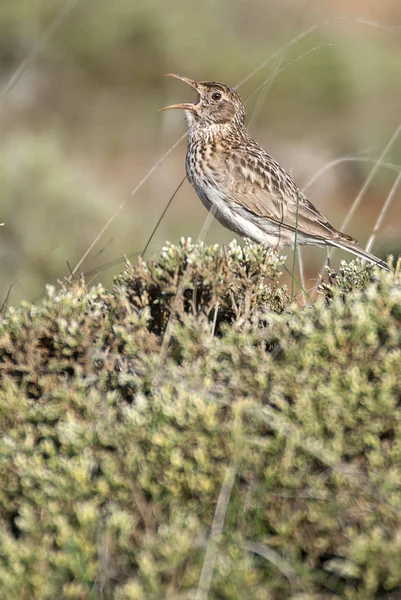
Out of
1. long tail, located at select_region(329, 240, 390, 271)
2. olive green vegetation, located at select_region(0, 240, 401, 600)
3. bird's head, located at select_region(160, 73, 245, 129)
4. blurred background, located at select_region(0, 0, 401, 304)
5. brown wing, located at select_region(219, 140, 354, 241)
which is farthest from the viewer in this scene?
blurred background, located at select_region(0, 0, 401, 304)

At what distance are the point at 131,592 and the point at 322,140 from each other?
1836 cm

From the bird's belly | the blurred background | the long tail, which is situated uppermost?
the blurred background

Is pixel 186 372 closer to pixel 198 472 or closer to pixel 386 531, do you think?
pixel 198 472

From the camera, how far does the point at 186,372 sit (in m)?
3.25

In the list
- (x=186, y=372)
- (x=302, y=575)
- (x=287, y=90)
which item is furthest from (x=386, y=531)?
(x=287, y=90)

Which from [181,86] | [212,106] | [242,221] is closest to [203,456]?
[242,221]

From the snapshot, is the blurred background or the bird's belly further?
the blurred background

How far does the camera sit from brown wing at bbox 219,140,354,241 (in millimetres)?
6168

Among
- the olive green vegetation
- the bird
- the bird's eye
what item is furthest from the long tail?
the bird's eye

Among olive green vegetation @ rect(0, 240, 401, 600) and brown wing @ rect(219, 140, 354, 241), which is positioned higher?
brown wing @ rect(219, 140, 354, 241)

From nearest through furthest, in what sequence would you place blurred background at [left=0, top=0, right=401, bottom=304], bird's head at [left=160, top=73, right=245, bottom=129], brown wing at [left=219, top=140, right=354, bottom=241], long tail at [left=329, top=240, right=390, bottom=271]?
1. long tail at [left=329, top=240, right=390, bottom=271]
2. brown wing at [left=219, top=140, right=354, bottom=241]
3. bird's head at [left=160, top=73, right=245, bottom=129]
4. blurred background at [left=0, top=0, right=401, bottom=304]

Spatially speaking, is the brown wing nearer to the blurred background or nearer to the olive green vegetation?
the olive green vegetation

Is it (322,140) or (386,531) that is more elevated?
(322,140)

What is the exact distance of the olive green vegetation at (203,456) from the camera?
8.41ft
